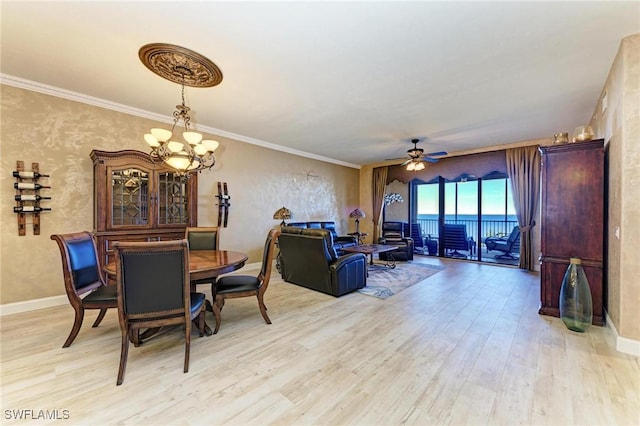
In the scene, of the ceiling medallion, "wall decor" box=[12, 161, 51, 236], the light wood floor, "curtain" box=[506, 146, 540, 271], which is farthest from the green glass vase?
"wall decor" box=[12, 161, 51, 236]

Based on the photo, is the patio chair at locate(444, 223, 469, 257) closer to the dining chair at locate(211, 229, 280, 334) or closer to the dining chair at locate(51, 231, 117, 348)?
the dining chair at locate(211, 229, 280, 334)

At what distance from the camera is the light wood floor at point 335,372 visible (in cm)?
171

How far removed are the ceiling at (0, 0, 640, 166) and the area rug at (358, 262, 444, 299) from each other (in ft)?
9.38

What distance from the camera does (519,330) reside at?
9.41 feet

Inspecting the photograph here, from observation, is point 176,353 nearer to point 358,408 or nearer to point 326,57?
point 358,408

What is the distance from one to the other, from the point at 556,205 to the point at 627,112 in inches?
46.4

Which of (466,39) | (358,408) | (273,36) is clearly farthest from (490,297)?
(273,36)

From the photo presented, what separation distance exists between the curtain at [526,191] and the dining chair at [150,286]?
673cm

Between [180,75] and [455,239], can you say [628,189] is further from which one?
[455,239]

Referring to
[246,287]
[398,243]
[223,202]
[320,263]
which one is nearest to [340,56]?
[246,287]

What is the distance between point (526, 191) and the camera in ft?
19.2

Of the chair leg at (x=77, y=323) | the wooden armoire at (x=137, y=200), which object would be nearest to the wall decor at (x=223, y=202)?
the wooden armoire at (x=137, y=200)

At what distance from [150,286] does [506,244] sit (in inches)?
280

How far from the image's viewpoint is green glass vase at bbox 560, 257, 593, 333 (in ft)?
9.18
